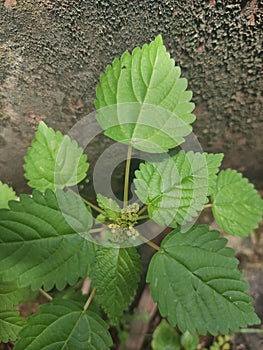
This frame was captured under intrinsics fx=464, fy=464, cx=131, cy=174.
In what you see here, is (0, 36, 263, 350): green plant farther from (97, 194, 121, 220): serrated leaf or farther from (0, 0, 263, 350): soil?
(0, 0, 263, 350): soil

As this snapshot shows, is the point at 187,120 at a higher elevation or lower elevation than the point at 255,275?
higher

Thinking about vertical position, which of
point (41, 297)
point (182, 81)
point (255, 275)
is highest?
point (182, 81)

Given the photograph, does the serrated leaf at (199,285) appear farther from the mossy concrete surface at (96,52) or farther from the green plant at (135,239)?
the mossy concrete surface at (96,52)

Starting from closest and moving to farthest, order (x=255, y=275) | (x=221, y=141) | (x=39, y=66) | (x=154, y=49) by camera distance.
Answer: (x=154, y=49)
(x=39, y=66)
(x=221, y=141)
(x=255, y=275)

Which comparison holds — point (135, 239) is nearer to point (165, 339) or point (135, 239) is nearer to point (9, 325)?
point (9, 325)

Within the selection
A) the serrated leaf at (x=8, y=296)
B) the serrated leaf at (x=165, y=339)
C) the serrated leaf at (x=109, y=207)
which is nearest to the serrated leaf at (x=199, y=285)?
the serrated leaf at (x=109, y=207)

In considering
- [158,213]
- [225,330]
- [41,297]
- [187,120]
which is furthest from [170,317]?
[41,297]

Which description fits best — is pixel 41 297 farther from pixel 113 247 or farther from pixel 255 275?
pixel 255 275

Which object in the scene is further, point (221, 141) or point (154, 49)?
point (221, 141)

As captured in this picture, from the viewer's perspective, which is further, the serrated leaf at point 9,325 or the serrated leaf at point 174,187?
the serrated leaf at point 9,325
